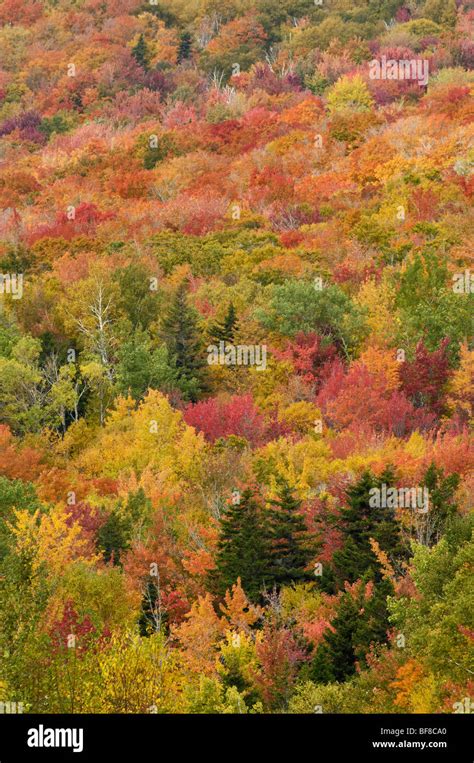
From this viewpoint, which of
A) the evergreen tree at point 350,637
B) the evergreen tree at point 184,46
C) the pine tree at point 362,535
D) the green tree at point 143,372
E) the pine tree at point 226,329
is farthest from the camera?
the evergreen tree at point 184,46

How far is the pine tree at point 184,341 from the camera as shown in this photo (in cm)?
5766

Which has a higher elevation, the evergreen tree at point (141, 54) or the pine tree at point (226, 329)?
the evergreen tree at point (141, 54)

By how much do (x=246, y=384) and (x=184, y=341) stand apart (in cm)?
372

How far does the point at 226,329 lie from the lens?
59156 mm

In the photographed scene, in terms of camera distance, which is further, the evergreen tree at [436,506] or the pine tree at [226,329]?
the pine tree at [226,329]

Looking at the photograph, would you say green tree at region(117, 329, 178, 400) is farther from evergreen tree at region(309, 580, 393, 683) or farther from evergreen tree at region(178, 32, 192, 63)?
evergreen tree at region(178, 32, 192, 63)

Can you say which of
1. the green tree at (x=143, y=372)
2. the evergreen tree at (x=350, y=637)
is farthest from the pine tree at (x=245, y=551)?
the green tree at (x=143, y=372)

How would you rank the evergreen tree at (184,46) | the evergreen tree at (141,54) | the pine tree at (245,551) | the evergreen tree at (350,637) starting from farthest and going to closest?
the evergreen tree at (184,46) < the evergreen tree at (141,54) < the pine tree at (245,551) < the evergreen tree at (350,637)

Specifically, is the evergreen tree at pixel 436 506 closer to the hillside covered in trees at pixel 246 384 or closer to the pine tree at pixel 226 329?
the hillside covered in trees at pixel 246 384

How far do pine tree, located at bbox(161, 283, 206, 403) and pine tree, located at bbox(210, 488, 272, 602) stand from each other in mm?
18024

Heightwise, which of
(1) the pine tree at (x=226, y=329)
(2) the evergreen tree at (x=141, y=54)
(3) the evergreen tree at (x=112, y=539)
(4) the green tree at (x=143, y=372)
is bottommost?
(3) the evergreen tree at (x=112, y=539)

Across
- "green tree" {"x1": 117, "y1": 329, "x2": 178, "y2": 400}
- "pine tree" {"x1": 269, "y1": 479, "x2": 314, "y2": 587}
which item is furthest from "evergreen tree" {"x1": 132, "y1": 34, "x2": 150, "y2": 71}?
"pine tree" {"x1": 269, "y1": 479, "x2": 314, "y2": 587}

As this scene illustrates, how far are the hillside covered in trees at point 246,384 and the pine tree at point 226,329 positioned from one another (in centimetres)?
10

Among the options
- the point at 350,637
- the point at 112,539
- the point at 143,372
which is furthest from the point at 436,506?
the point at 143,372
